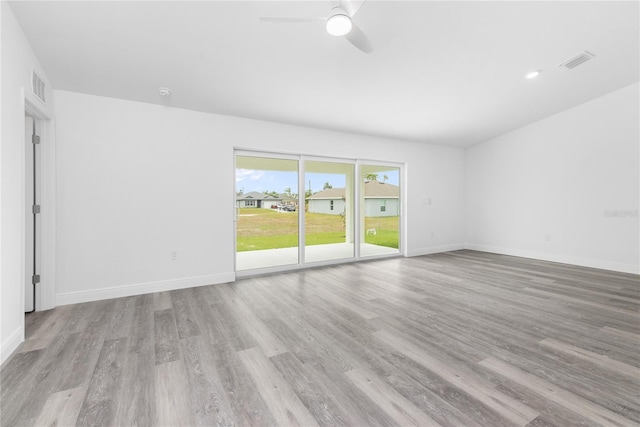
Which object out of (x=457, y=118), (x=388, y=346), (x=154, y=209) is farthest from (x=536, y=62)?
(x=154, y=209)

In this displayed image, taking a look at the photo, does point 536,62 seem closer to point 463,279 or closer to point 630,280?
point 463,279

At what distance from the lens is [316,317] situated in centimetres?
287

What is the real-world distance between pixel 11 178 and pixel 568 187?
26.2ft

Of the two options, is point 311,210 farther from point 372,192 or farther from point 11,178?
point 11,178

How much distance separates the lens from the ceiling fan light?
196 cm

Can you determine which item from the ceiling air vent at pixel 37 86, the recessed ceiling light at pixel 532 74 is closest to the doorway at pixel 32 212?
the ceiling air vent at pixel 37 86

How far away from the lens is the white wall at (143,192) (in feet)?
11.0

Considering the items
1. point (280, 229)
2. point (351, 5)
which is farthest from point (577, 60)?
point (280, 229)

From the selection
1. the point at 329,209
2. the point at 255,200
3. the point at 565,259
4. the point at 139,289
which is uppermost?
the point at 255,200

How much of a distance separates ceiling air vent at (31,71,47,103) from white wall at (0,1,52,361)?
0.16 meters

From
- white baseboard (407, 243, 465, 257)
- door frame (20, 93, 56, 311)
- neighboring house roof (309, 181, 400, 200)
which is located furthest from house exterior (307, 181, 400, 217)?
door frame (20, 93, 56, 311)

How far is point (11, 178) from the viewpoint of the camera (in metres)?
2.24

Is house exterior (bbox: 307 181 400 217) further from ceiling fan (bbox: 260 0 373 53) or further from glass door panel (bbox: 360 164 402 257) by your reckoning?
ceiling fan (bbox: 260 0 373 53)

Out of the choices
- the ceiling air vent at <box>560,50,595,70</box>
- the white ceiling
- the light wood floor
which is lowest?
the light wood floor
